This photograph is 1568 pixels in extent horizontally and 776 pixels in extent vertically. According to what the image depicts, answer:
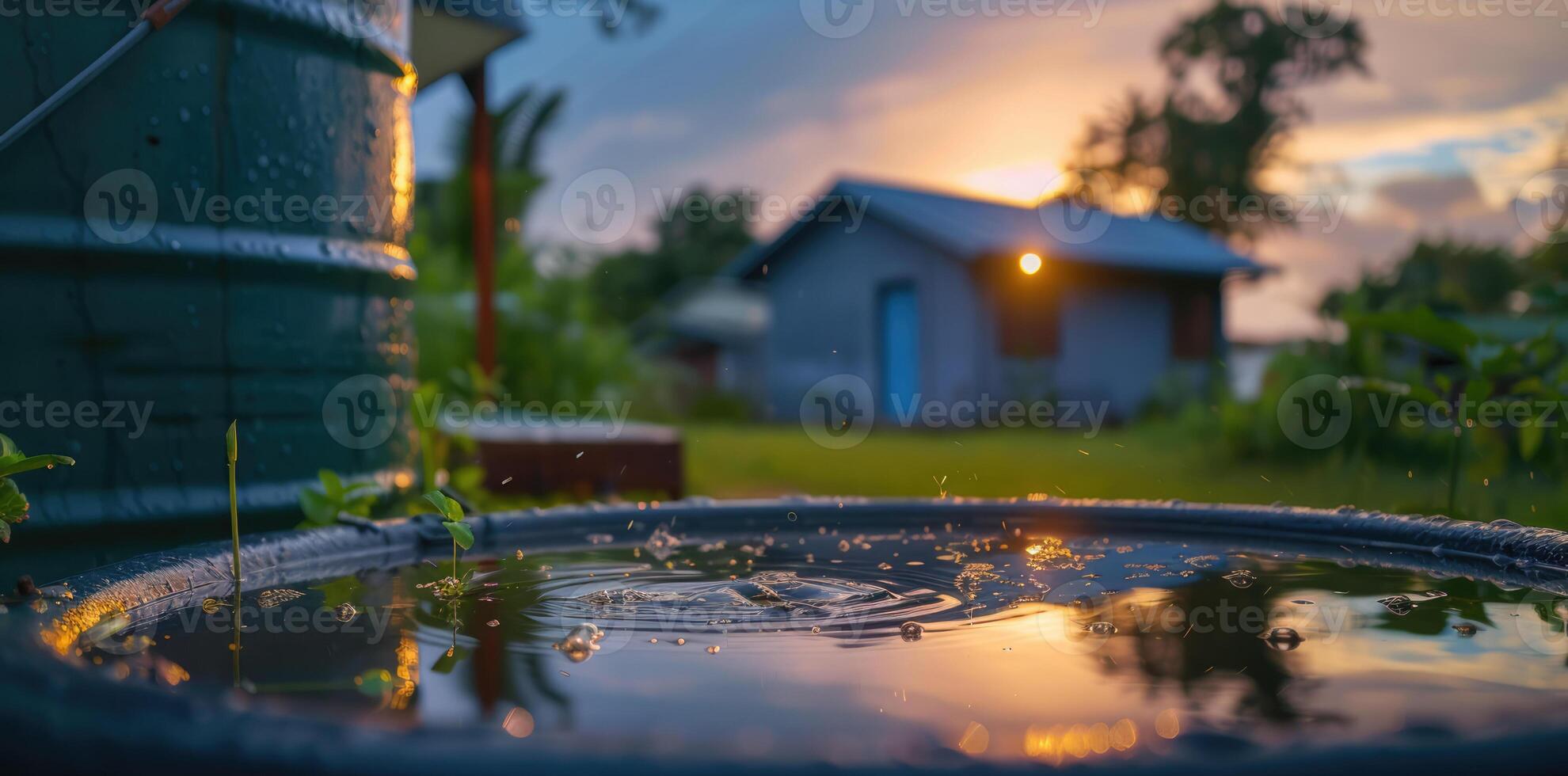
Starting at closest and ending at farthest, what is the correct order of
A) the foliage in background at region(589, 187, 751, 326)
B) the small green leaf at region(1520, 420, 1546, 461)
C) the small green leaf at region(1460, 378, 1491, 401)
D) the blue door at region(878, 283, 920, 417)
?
the small green leaf at region(1460, 378, 1491, 401)
the small green leaf at region(1520, 420, 1546, 461)
the blue door at region(878, 283, 920, 417)
the foliage in background at region(589, 187, 751, 326)

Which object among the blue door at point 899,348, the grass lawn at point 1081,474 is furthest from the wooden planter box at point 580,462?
the blue door at point 899,348

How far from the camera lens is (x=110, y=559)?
1958 mm

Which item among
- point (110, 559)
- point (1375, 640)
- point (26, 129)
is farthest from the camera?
point (110, 559)

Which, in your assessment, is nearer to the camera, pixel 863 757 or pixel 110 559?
pixel 863 757

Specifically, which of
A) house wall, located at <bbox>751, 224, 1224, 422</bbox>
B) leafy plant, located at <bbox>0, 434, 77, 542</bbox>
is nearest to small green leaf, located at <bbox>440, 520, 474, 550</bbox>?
leafy plant, located at <bbox>0, 434, 77, 542</bbox>

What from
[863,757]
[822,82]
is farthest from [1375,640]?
[822,82]

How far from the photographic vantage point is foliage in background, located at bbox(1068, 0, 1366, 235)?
26.3 meters

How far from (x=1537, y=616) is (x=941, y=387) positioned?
495 inches

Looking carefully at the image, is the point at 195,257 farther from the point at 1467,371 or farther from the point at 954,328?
the point at 954,328

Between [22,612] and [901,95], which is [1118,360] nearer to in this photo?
[901,95]

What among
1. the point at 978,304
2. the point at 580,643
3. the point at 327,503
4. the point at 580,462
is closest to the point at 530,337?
the point at 580,462

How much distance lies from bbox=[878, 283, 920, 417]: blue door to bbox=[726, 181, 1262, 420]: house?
0.8 inches

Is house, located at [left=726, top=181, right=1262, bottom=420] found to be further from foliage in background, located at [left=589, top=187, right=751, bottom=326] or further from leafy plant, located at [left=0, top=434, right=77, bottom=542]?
foliage in background, located at [left=589, top=187, right=751, bottom=326]

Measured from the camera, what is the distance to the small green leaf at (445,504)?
1621 mm
